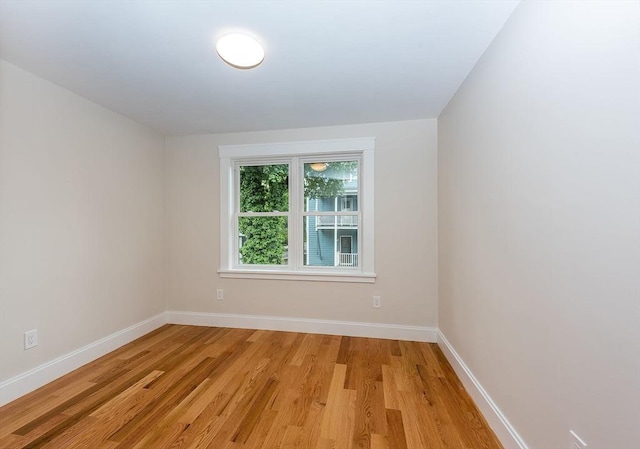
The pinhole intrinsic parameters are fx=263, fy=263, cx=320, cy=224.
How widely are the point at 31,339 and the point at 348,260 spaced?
109 inches

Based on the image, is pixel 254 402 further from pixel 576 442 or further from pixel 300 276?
pixel 576 442

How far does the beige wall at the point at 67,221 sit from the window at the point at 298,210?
911 millimetres

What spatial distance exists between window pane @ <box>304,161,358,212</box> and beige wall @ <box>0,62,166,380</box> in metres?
1.88

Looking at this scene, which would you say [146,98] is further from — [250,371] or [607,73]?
[607,73]

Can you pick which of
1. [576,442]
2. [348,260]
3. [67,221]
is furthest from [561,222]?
[67,221]

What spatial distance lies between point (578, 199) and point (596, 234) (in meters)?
0.15

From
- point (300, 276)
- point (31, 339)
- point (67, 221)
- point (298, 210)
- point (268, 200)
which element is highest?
point (268, 200)

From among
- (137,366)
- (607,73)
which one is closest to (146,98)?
(137,366)

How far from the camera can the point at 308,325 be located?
301 cm

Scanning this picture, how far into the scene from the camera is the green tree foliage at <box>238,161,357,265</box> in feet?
10.4

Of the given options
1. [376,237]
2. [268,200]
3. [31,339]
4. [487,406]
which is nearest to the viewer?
[487,406]

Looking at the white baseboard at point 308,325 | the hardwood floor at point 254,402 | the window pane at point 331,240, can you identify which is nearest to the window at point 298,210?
the window pane at point 331,240

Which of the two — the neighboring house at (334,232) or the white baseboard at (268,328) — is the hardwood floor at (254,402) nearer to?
the white baseboard at (268,328)

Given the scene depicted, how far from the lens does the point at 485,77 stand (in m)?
1.70
